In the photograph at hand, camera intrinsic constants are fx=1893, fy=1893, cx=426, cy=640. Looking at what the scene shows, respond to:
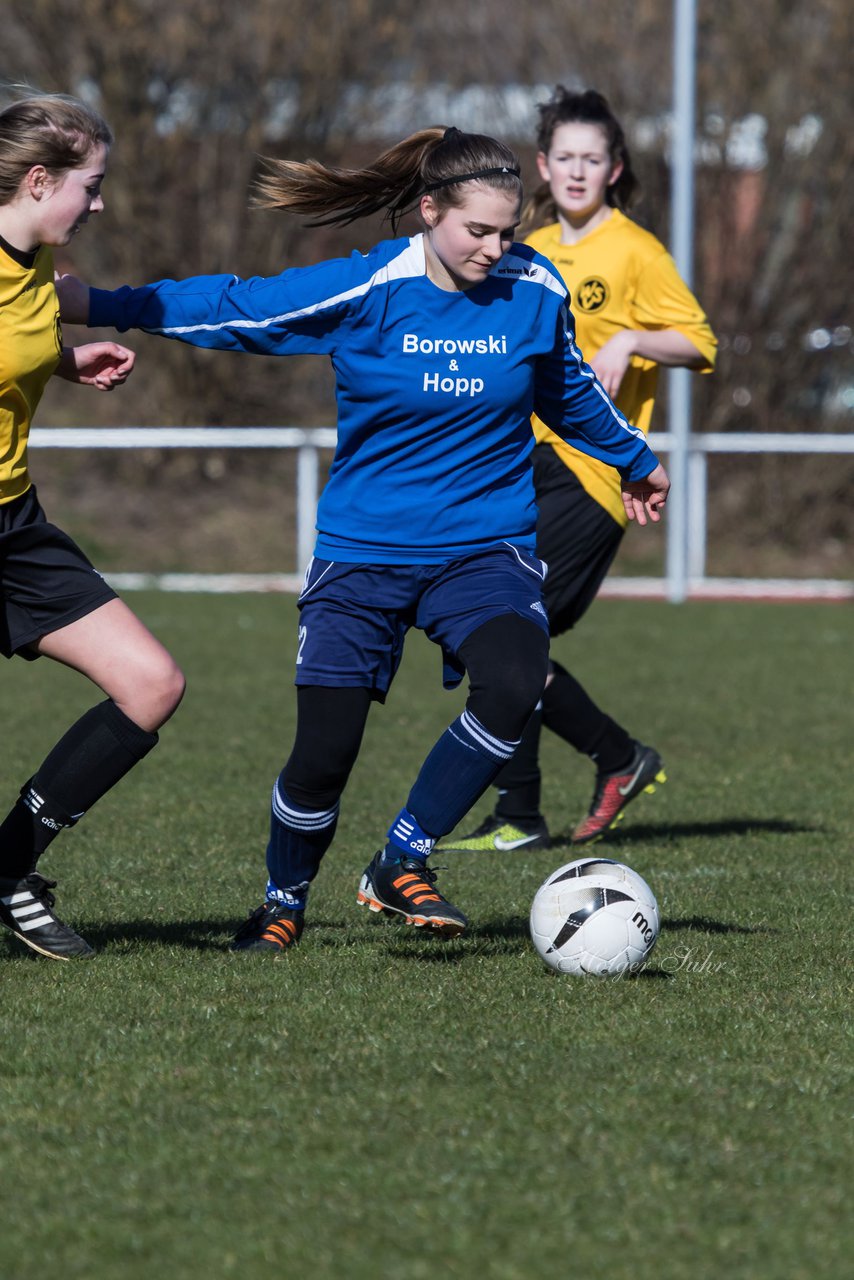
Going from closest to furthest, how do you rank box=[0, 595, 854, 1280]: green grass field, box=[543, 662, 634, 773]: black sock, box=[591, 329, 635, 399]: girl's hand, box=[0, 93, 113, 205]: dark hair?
1. box=[0, 595, 854, 1280]: green grass field
2. box=[0, 93, 113, 205]: dark hair
3. box=[591, 329, 635, 399]: girl's hand
4. box=[543, 662, 634, 773]: black sock

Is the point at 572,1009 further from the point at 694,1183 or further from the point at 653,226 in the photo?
the point at 653,226

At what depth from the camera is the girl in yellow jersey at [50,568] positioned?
416 cm

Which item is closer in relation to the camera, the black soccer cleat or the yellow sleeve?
the black soccer cleat

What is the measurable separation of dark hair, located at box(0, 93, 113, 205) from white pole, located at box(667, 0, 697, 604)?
1176 centimetres

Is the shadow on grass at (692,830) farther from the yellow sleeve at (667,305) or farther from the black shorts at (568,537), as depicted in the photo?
the yellow sleeve at (667,305)

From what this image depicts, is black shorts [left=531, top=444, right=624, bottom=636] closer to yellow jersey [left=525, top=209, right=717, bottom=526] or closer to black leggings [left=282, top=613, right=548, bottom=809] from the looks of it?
yellow jersey [left=525, top=209, right=717, bottom=526]

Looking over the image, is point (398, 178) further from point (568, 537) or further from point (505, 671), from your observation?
point (568, 537)

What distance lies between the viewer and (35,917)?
4.46 metres

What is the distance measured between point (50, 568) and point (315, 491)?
38.1 ft

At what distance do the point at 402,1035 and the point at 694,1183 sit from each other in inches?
38.1

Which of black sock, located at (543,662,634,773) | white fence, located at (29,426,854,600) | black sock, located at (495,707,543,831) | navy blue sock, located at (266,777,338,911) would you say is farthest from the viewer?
white fence, located at (29,426,854,600)

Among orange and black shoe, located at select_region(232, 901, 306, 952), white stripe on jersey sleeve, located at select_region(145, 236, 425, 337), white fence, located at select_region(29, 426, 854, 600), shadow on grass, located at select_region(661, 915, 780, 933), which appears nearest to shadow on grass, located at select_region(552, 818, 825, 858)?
shadow on grass, located at select_region(661, 915, 780, 933)

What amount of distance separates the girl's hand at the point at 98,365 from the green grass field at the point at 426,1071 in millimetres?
1369

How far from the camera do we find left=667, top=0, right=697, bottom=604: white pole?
15.8 meters
